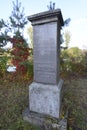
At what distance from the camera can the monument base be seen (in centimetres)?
280

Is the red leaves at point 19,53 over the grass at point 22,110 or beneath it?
over

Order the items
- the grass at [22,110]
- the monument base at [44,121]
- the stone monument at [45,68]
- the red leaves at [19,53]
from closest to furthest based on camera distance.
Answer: the monument base at [44,121], the stone monument at [45,68], the grass at [22,110], the red leaves at [19,53]

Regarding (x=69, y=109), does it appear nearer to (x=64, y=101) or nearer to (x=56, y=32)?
(x=64, y=101)

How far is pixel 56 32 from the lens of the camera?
9.51 ft

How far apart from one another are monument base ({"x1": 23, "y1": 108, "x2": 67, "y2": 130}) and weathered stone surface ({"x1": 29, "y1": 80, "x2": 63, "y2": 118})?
10 centimetres

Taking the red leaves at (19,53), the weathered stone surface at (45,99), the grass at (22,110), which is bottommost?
the grass at (22,110)

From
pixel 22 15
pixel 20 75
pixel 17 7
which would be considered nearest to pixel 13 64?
pixel 20 75

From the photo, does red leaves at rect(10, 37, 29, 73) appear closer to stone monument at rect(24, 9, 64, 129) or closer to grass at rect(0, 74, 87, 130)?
grass at rect(0, 74, 87, 130)

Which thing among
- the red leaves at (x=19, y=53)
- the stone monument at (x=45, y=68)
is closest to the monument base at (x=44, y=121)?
the stone monument at (x=45, y=68)

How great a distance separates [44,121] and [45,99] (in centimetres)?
44

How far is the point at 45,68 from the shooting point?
10.1ft

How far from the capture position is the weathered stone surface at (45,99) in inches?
116

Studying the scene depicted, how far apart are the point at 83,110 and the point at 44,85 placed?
4.47 ft

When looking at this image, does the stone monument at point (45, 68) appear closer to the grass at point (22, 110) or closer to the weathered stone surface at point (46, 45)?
the weathered stone surface at point (46, 45)
